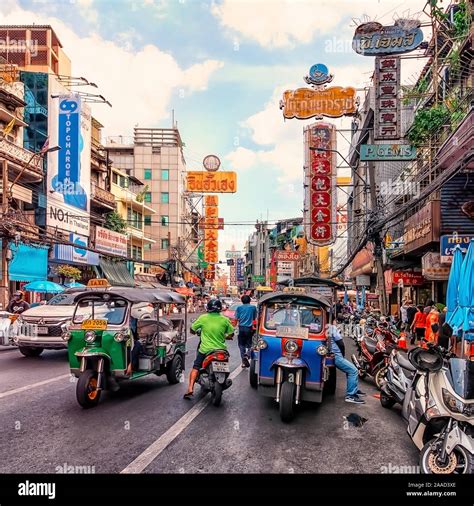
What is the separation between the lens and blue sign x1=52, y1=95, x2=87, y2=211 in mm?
26938

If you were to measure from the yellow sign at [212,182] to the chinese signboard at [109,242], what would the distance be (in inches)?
578

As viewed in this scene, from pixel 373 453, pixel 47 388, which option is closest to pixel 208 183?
pixel 47 388

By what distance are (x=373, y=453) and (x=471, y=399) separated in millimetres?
1516

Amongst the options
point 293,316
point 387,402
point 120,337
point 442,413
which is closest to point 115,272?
point 120,337

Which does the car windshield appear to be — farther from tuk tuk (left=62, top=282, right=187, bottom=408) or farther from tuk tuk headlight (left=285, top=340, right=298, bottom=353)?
tuk tuk headlight (left=285, top=340, right=298, bottom=353)

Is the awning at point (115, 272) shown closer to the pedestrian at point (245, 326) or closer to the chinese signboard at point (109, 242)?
the chinese signboard at point (109, 242)

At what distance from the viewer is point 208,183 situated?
159 ft

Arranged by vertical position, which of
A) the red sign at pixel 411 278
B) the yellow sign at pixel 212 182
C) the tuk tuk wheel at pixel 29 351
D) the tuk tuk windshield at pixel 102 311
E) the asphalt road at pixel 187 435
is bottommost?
the tuk tuk wheel at pixel 29 351

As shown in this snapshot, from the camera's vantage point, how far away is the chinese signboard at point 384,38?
731 inches

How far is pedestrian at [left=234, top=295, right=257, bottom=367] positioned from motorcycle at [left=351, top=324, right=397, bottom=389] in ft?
9.04

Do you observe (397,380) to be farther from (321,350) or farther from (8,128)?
(8,128)

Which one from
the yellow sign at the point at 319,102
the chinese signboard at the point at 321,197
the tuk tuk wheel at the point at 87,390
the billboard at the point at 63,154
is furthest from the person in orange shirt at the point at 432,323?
the billboard at the point at 63,154

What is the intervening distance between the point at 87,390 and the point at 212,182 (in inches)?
1678
